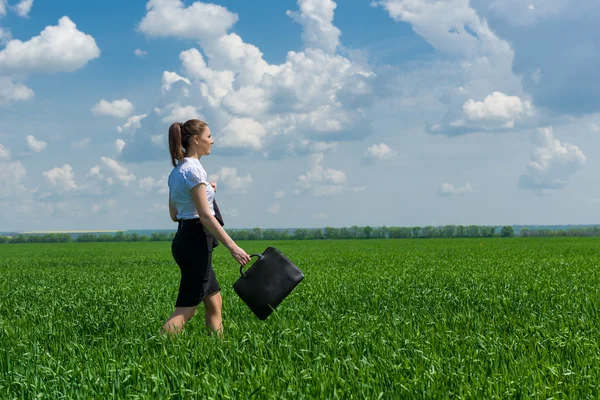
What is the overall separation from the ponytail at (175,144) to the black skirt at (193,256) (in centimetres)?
68

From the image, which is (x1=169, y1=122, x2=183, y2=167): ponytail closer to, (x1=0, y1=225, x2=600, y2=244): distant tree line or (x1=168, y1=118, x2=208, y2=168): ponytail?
(x1=168, y1=118, x2=208, y2=168): ponytail

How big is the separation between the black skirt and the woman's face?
2.50ft

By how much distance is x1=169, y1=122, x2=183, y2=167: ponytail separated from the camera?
600 cm

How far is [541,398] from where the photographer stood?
4.24 m

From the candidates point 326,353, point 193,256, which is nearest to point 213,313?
point 193,256

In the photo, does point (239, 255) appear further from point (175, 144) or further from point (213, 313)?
point (175, 144)

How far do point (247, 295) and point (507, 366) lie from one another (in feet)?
8.66

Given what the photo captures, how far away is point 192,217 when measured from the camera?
5926 mm

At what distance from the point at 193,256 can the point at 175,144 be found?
121 cm

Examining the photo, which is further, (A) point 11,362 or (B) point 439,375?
(A) point 11,362

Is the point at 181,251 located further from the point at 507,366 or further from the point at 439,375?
the point at 507,366

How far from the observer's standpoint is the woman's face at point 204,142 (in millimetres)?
6062

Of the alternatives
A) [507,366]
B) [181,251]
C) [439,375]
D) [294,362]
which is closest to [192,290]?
[181,251]

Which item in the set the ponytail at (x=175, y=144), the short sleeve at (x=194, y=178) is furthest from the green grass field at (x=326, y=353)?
the ponytail at (x=175, y=144)
